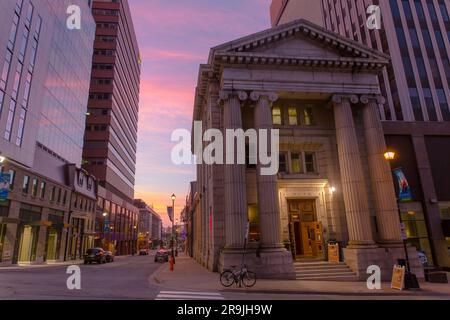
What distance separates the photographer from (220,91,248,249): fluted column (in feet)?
63.0

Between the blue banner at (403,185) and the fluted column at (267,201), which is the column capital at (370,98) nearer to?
the blue banner at (403,185)

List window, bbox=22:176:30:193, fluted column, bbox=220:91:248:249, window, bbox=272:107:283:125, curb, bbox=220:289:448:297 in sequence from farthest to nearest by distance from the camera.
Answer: window, bbox=22:176:30:193, window, bbox=272:107:283:125, fluted column, bbox=220:91:248:249, curb, bbox=220:289:448:297

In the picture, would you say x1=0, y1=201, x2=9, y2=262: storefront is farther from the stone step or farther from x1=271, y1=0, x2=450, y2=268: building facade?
x1=271, y1=0, x2=450, y2=268: building facade

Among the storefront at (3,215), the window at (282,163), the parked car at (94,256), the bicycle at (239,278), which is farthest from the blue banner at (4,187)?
the window at (282,163)

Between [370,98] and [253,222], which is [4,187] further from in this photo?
[370,98]

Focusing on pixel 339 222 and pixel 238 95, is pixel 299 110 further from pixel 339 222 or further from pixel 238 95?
pixel 339 222

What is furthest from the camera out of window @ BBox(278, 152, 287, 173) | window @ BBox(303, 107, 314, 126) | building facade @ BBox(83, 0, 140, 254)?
building facade @ BBox(83, 0, 140, 254)

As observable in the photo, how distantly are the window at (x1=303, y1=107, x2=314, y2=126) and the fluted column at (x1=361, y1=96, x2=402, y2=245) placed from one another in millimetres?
4015

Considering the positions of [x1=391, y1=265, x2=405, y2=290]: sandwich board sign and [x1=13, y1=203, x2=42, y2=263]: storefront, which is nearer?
[x1=391, y1=265, x2=405, y2=290]: sandwich board sign

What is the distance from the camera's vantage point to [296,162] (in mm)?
24750

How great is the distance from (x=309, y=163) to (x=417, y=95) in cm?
2648

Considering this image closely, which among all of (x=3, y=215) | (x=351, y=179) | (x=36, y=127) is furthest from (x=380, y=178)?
(x=36, y=127)

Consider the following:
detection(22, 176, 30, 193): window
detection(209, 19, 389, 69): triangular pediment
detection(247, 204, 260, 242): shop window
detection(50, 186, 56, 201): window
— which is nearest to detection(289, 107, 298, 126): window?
detection(209, 19, 389, 69): triangular pediment

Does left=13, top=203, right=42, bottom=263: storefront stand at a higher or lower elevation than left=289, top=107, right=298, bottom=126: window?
lower
